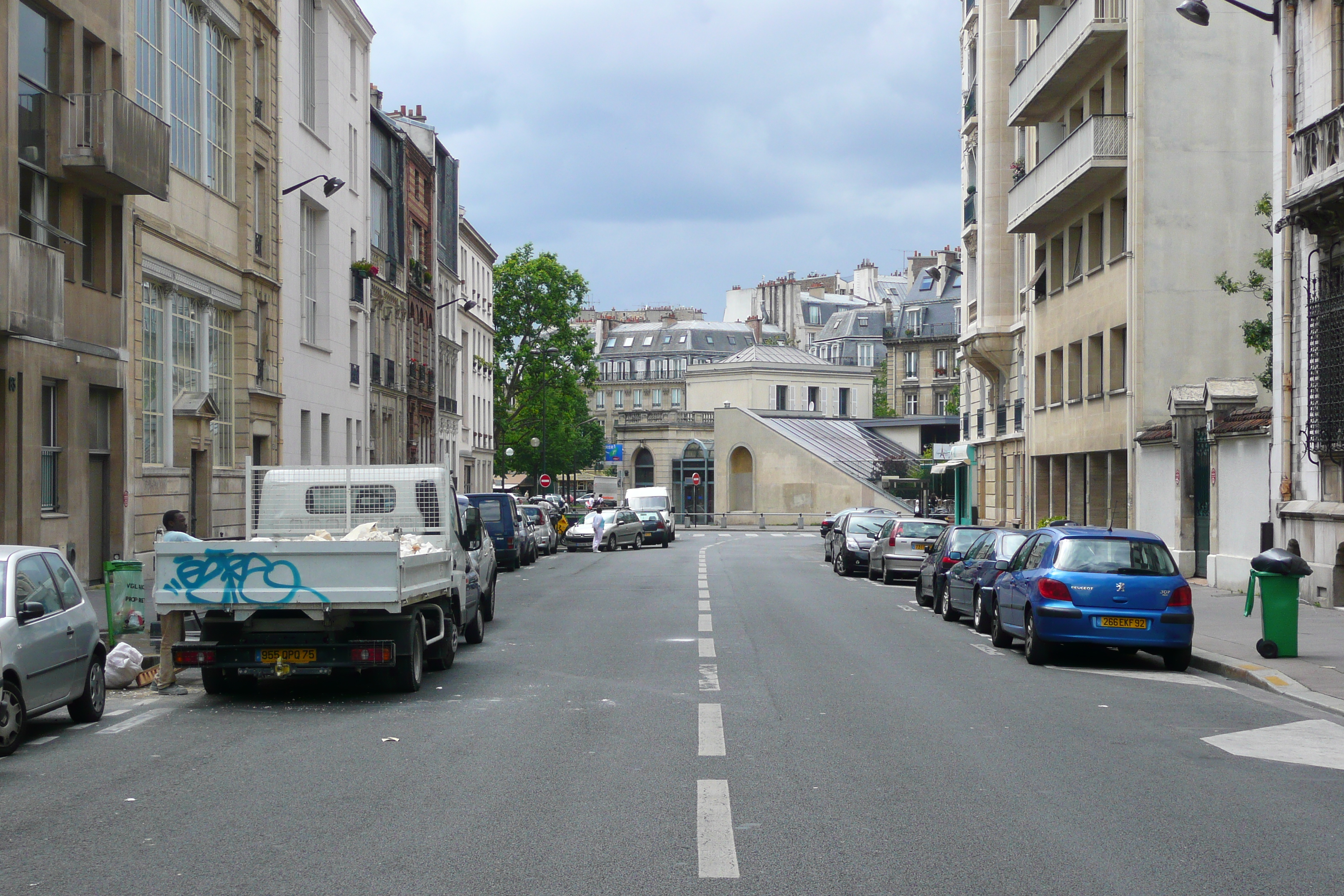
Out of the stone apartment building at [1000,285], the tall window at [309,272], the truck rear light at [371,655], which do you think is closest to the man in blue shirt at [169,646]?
the truck rear light at [371,655]

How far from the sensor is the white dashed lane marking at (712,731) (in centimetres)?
Answer: 938

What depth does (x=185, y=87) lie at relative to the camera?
96.5ft

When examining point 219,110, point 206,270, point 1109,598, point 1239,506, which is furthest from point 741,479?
point 1109,598

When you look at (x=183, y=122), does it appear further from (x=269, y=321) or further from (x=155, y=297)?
(x=269, y=321)

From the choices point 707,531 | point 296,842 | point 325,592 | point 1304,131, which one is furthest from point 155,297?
point 707,531

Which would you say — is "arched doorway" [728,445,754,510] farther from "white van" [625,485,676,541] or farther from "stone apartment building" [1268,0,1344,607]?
"stone apartment building" [1268,0,1344,607]

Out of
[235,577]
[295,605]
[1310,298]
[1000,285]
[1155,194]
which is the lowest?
[295,605]

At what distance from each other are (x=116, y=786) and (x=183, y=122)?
76.8ft

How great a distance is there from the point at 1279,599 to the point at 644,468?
88612mm

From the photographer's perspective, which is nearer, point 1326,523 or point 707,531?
point 1326,523

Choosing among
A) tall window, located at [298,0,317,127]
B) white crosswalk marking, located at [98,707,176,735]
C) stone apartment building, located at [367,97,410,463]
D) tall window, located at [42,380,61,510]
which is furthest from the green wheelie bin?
stone apartment building, located at [367,97,410,463]

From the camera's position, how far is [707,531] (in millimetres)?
83688

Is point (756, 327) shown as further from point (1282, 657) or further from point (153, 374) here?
point (1282, 657)

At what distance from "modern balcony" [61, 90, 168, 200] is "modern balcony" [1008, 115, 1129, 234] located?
19.2 m
